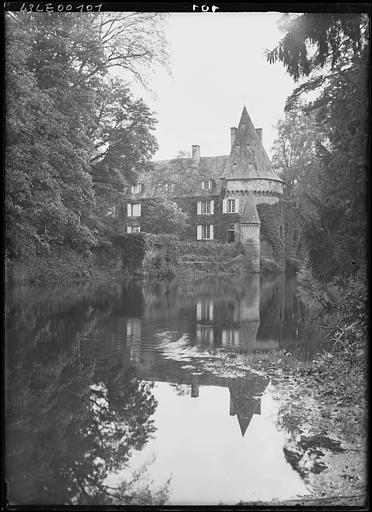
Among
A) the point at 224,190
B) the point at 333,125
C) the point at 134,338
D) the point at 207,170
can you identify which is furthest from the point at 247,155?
the point at 333,125

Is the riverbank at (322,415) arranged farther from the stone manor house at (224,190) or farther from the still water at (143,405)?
the stone manor house at (224,190)

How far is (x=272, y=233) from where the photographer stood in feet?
30.7

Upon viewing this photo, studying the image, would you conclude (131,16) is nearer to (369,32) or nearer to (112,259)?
(369,32)

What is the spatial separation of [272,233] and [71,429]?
217 inches

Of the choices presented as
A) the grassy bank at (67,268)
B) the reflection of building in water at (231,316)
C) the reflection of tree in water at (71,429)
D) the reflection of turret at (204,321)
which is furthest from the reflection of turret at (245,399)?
the grassy bank at (67,268)

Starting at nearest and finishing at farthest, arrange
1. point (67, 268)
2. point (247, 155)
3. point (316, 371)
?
point (316, 371) < point (247, 155) < point (67, 268)

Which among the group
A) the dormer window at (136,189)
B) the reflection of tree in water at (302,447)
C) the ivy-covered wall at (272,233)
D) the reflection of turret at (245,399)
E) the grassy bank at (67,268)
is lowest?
the reflection of tree in water at (302,447)

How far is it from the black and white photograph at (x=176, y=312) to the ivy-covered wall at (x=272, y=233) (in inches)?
3.8

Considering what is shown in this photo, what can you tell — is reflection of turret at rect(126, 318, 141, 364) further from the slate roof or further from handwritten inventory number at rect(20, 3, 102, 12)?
handwritten inventory number at rect(20, 3, 102, 12)

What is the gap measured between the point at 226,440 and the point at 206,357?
3.40 meters

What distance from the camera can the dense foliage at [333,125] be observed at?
4016 mm

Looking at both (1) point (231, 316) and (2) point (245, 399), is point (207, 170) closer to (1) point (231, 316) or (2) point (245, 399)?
(1) point (231, 316)

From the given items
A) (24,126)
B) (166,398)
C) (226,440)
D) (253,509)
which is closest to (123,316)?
(24,126)

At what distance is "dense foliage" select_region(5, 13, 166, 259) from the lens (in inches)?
233
